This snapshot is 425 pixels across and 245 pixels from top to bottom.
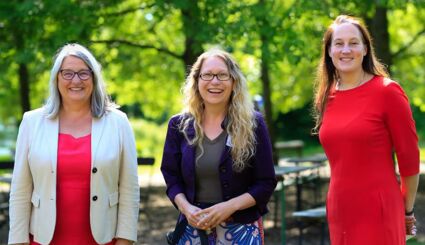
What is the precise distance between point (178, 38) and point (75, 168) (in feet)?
37.3

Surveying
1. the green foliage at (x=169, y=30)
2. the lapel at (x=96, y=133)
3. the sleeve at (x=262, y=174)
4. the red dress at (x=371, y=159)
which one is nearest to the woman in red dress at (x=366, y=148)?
the red dress at (x=371, y=159)

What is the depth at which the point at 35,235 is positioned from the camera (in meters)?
4.16

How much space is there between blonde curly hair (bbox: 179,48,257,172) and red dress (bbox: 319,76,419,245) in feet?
1.53

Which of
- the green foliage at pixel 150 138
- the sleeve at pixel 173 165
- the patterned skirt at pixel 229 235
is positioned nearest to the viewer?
the patterned skirt at pixel 229 235

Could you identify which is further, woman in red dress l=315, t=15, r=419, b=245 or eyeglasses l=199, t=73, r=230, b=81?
eyeglasses l=199, t=73, r=230, b=81

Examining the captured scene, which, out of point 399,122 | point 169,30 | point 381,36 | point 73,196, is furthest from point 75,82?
point 169,30

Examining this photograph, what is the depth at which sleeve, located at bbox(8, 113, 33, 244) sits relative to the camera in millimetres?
4168

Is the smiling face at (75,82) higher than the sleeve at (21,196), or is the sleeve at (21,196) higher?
the smiling face at (75,82)

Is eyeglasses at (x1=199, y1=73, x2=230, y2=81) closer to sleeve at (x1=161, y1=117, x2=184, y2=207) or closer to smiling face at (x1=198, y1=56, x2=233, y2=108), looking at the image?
smiling face at (x1=198, y1=56, x2=233, y2=108)

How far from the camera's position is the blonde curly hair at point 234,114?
4156 mm

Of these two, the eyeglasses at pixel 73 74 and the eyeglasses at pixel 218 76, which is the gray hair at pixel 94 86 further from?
the eyeglasses at pixel 218 76

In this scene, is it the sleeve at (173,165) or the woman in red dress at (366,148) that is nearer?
the woman in red dress at (366,148)

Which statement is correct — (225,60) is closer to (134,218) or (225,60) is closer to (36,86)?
(134,218)

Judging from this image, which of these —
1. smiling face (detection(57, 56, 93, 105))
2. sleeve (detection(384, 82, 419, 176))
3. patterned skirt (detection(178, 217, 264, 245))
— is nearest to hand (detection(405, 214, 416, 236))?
sleeve (detection(384, 82, 419, 176))
